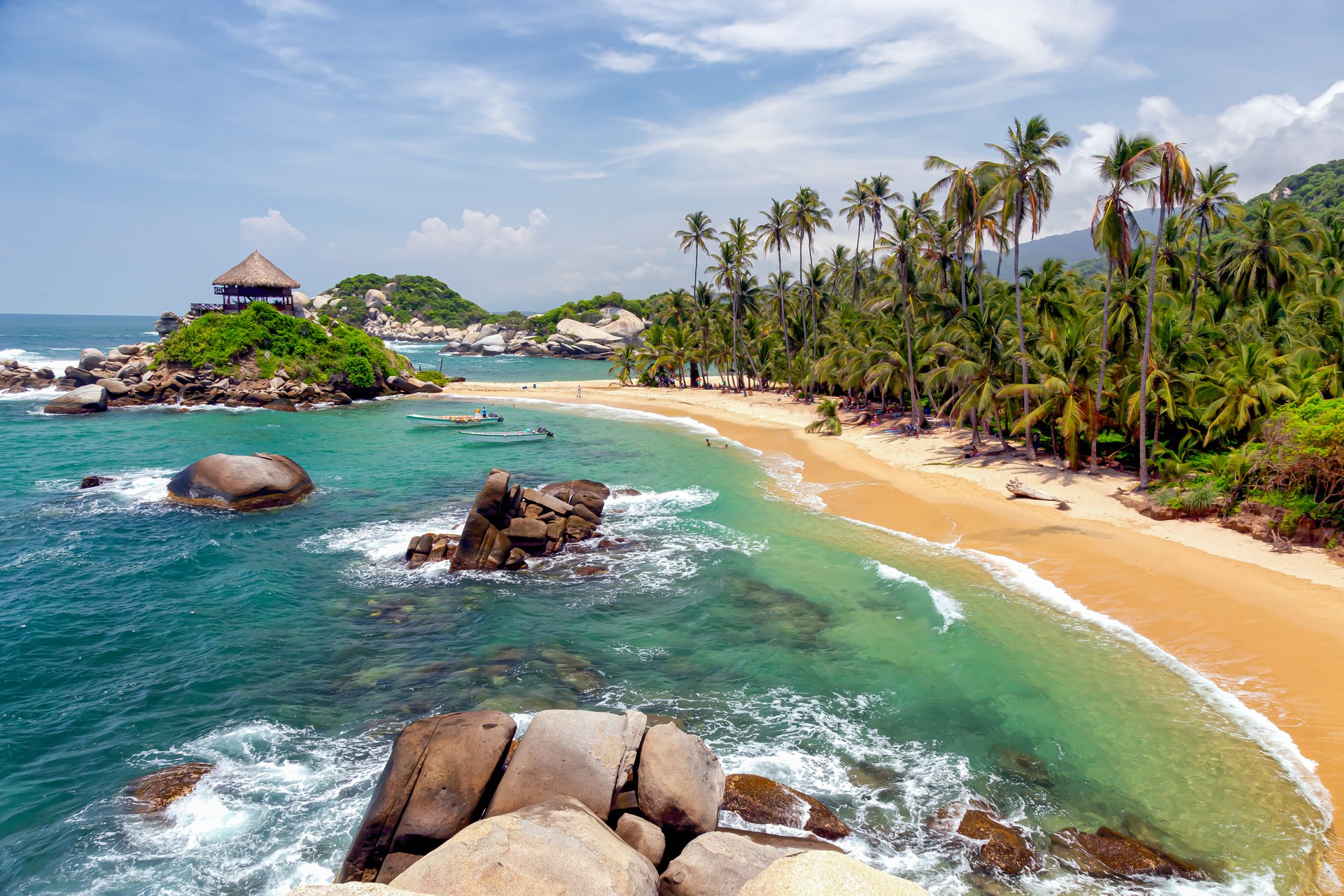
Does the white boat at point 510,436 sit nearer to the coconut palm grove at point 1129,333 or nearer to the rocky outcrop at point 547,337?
the coconut palm grove at point 1129,333

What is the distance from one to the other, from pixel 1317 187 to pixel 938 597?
387 ft

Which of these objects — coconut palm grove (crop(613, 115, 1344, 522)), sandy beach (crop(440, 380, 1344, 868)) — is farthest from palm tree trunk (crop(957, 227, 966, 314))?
sandy beach (crop(440, 380, 1344, 868))

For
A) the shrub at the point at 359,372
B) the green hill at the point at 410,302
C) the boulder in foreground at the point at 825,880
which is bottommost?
the boulder in foreground at the point at 825,880

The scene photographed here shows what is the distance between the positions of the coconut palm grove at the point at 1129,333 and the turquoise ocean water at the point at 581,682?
10885mm

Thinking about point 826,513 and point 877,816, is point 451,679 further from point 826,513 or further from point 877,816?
point 826,513

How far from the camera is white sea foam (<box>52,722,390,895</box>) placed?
10.1 metres

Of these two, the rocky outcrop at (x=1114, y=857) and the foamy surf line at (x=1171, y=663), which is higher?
the foamy surf line at (x=1171, y=663)

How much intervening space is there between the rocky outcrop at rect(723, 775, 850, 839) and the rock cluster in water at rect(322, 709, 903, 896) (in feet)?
0.18

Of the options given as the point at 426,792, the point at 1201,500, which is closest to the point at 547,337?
the point at 1201,500

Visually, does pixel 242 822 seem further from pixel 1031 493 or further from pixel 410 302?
pixel 410 302

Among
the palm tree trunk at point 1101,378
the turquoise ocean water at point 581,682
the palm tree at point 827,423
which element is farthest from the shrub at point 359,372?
the palm tree trunk at point 1101,378

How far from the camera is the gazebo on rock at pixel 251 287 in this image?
68938 mm

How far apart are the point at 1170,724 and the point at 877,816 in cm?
701

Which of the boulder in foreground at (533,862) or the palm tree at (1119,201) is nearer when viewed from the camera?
the boulder in foreground at (533,862)
